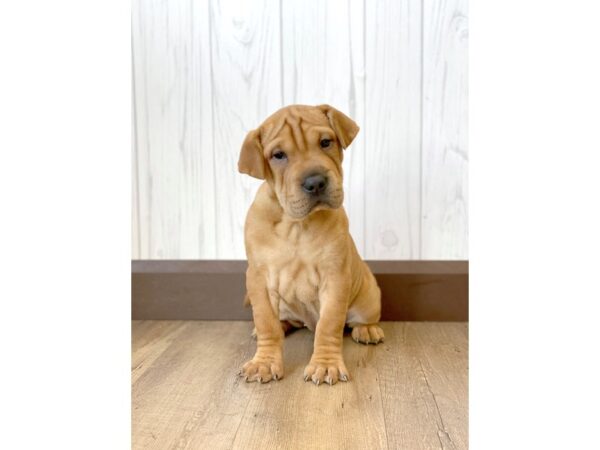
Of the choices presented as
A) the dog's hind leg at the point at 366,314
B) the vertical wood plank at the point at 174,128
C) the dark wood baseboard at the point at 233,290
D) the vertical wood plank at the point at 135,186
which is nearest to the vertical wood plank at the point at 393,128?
the dark wood baseboard at the point at 233,290

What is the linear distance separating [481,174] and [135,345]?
1815 millimetres

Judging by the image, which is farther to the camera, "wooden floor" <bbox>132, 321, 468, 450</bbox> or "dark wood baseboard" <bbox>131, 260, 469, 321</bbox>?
"dark wood baseboard" <bbox>131, 260, 469, 321</bbox>

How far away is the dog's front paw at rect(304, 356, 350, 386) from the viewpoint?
1.92 meters

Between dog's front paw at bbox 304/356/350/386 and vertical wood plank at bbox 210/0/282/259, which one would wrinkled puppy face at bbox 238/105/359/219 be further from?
vertical wood plank at bbox 210/0/282/259

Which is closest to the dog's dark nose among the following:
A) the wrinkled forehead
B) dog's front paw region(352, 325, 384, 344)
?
the wrinkled forehead

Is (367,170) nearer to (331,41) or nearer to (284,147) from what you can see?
(331,41)

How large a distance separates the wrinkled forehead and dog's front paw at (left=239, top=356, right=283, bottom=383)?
0.67 metres

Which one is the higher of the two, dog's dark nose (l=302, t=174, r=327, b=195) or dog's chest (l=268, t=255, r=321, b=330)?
dog's dark nose (l=302, t=174, r=327, b=195)

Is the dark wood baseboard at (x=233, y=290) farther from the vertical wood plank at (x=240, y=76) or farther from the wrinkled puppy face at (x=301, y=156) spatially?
the wrinkled puppy face at (x=301, y=156)

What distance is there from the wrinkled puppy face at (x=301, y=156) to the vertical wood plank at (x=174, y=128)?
68 centimetres

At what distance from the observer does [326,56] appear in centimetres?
260
